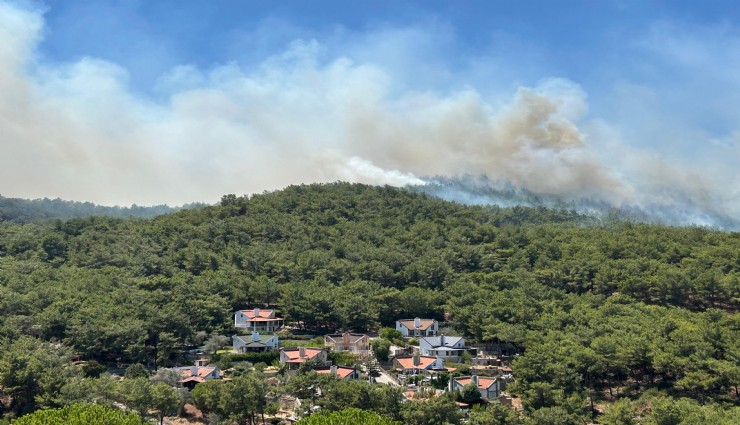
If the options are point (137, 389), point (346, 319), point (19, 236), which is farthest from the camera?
point (19, 236)

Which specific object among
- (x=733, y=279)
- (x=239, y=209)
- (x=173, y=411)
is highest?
(x=239, y=209)

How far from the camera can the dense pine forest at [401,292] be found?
155 feet

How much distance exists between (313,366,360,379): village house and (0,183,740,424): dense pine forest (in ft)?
34.4

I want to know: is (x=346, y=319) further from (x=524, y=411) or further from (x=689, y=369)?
(x=689, y=369)

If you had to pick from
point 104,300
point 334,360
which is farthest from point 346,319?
point 104,300

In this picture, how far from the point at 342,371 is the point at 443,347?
11.6 meters

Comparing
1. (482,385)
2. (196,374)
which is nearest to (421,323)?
(482,385)

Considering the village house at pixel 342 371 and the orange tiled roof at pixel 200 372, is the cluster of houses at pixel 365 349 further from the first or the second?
the orange tiled roof at pixel 200 372

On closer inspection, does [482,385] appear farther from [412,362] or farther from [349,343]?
[349,343]

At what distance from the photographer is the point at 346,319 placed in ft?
202

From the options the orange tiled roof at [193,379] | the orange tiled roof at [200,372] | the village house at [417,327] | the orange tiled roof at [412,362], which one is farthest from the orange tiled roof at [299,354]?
the village house at [417,327]

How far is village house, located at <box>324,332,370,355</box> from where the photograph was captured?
57.3 meters

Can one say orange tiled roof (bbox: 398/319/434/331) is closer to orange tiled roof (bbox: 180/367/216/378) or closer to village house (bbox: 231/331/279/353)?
village house (bbox: 231/331/279/353)

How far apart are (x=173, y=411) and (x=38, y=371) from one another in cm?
828
